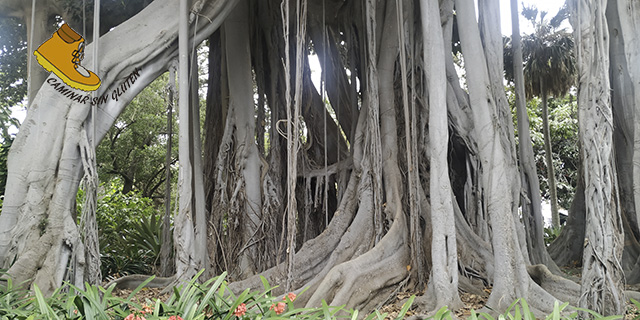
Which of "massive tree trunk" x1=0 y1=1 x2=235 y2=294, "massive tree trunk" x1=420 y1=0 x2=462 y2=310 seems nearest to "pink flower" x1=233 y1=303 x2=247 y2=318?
"massive tree trunk" x1=420 y1=0 x2=462 y2=310

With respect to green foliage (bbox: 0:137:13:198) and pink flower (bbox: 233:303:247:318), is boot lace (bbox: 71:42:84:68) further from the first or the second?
green foliage (bbox: 0:137:13:198)

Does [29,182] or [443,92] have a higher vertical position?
[443,92]

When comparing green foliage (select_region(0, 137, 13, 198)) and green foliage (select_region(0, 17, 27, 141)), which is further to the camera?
green foliage (select_region(0, 17, 27, 141))

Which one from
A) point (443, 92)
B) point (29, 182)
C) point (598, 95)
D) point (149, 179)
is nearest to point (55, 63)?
point (29, 182)

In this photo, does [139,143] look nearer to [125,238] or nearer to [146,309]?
[125,238]

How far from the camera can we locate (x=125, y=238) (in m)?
6.62

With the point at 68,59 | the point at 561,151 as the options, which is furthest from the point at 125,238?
the point at 561,151

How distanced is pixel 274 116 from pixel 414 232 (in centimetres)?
230

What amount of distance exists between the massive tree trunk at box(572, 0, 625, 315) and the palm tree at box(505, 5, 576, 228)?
7.45 m

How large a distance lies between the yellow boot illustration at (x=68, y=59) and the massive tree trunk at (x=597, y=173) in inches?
116

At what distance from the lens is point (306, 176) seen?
5.63 meters

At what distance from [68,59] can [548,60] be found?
352 inches

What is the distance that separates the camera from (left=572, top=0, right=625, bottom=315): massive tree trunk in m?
2.80

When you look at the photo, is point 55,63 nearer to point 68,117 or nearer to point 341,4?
point 68,117
